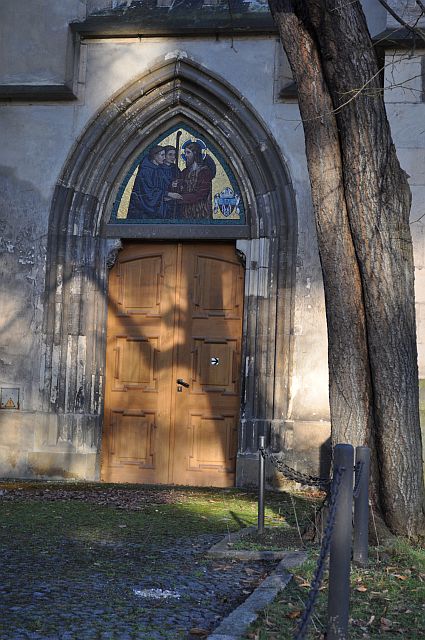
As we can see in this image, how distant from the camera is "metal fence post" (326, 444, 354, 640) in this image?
3.97 metres

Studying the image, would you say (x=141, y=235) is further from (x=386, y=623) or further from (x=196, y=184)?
(x=386, y=623)

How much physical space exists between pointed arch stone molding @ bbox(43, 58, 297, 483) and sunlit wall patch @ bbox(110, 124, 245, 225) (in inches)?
5.2

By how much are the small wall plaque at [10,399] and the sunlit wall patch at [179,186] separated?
228 centimetres

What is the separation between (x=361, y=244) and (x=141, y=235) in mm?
5372

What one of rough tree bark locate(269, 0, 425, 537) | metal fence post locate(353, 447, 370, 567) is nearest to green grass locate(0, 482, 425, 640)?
metal fence post locate(353, 447, 370, 567)

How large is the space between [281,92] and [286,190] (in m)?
1.08

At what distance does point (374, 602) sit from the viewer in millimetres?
5129

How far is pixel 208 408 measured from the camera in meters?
11.5

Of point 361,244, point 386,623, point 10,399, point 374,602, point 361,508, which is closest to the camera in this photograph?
point 386,623

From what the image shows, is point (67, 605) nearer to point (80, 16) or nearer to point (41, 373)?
point (41, 373)

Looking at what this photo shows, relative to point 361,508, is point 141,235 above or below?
above

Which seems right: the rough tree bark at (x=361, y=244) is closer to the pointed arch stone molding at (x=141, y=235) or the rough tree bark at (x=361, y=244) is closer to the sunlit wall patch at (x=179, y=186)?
the pointed arch stone molding at (x=141, y=235)

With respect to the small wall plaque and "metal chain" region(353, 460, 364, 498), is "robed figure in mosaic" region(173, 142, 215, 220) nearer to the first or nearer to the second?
the small wall plaque

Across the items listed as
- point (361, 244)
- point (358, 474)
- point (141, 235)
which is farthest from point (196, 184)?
point (358, 474)
